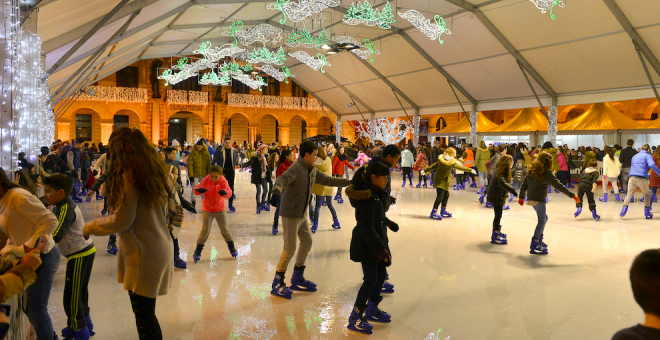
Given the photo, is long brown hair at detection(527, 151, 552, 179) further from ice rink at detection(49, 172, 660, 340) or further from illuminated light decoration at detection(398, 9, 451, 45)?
illuminated light decoration at detection(398, 9, 451, 45)

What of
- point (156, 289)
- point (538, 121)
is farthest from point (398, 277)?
point (538, 121)

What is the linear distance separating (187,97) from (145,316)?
1069 inches

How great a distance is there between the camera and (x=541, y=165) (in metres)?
5.48

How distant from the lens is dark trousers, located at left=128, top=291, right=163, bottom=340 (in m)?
2.21

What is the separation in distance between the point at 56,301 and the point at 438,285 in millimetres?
3210

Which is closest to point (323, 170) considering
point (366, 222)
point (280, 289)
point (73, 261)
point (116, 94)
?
point (280, 289)

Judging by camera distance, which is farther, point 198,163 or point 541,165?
point 198,163

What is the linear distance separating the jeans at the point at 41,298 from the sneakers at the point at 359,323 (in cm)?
180

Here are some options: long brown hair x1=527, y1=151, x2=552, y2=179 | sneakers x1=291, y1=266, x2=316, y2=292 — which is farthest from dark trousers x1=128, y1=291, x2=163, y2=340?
long brown hair x1=527, y1=151, x2=552, y2=179

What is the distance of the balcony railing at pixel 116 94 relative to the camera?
24.7m

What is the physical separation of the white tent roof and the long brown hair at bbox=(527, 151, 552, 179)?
6.28 metres

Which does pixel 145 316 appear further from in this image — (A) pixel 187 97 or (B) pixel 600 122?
(A) pixel 187 97

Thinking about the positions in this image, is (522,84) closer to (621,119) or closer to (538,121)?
(538,121)

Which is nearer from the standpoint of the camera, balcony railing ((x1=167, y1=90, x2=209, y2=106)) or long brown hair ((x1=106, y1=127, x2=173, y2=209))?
long brown hair ((x1=106, y1=127, x2=173, y2=209))
